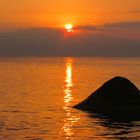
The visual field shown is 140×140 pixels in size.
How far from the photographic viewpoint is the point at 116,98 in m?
38.5

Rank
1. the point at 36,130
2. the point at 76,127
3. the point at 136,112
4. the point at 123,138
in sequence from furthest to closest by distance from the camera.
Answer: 1. the point at 136,112
2. the point at 76,127
3. the point at 36,130
4. the point at 123,138

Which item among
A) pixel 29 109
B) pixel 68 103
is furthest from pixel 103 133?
pixel 68 103

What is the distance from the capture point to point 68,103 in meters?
47.2

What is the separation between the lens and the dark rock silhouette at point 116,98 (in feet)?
127

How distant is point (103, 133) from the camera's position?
28859 mm

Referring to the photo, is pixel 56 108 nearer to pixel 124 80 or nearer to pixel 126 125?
pixel 124 80

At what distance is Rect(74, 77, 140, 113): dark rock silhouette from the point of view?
38594mm

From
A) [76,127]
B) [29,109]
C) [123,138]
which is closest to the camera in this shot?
[123,138]

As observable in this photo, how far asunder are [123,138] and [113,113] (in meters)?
11.0

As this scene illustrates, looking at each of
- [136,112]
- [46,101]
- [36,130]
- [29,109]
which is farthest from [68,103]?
[36,130]

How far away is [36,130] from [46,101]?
18966 millimetres

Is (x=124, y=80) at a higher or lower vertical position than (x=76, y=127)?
higher

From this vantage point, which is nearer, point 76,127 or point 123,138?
point 123,138

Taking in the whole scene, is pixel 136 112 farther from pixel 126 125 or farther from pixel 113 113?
pixel 126 125
